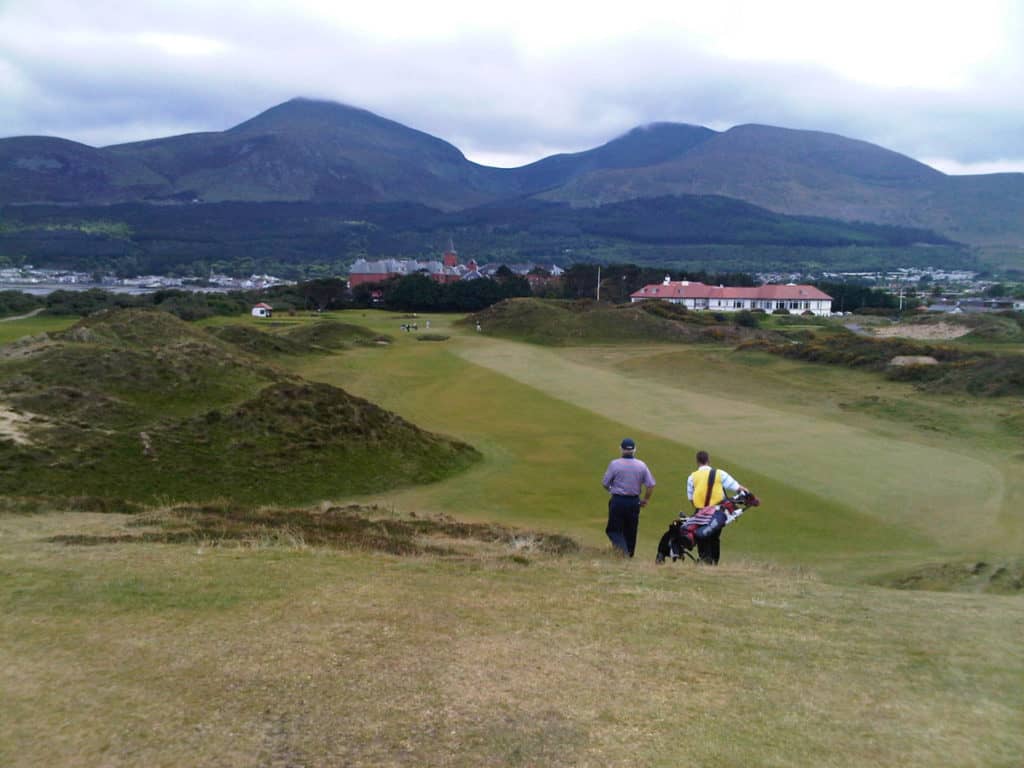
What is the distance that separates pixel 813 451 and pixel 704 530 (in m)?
16.4

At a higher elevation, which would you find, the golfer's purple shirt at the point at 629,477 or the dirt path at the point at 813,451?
the golfer's purple shirt at the point at 629,477

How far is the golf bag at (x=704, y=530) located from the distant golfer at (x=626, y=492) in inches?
21.5

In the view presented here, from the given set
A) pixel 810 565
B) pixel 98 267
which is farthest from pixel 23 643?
pixel 98 267

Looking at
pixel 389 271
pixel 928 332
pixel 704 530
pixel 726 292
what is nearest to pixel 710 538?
pixel 704 530

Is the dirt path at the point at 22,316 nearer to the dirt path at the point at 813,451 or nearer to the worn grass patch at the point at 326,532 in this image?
the dirt path at the point at 813,451

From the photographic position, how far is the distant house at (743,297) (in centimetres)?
11100

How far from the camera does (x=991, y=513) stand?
20.2 meters

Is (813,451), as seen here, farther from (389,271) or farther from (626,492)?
(389,271)

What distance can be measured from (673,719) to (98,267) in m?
206

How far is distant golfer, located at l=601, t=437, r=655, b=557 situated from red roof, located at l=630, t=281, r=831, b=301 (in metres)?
103

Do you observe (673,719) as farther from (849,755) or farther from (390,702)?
(390,702)

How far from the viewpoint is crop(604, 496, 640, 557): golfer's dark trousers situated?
1293 cm

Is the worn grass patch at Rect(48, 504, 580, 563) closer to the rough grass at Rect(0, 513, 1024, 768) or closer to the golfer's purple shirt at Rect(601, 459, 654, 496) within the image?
the rough grass at Rect(0, 513, 1024, 768)

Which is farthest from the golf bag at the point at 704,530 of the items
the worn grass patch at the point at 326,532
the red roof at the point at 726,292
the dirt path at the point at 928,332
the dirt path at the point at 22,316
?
the red roof at the point at 726,292
